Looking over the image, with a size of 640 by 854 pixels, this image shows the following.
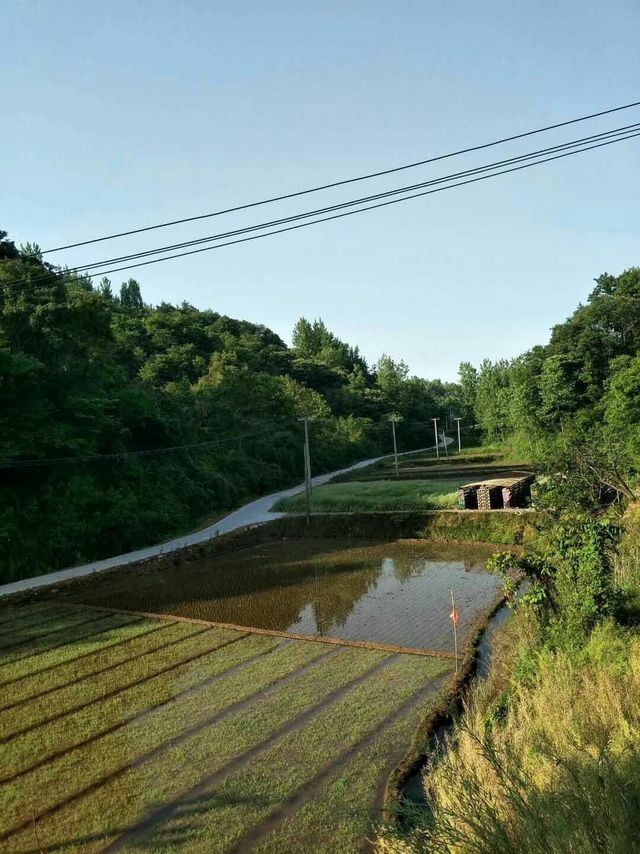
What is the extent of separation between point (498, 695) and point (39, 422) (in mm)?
14619

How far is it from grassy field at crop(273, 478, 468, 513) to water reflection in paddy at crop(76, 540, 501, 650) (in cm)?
258

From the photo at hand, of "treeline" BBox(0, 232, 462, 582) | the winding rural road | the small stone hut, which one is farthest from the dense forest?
the small stone hut

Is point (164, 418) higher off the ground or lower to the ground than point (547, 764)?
higher

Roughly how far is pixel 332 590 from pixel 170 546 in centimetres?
741

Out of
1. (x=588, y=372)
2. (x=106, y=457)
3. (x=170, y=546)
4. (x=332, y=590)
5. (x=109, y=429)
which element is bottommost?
(x=332, y=590)

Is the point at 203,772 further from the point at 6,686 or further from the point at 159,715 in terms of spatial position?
the point at 6,686

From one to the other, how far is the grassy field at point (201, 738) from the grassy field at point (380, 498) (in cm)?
1194

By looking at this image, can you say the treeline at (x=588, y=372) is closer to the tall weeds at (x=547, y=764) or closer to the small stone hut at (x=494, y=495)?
the small stone hut at (x=494, y=495)

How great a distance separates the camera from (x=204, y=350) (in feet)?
139

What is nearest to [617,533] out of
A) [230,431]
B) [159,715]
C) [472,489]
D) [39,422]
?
[159,715]

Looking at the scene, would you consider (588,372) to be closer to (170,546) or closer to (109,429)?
(170,546)

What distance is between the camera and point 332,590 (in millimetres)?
13734

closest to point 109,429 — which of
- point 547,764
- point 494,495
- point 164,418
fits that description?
point 164,418

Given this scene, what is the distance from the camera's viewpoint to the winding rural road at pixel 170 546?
1447 cm
